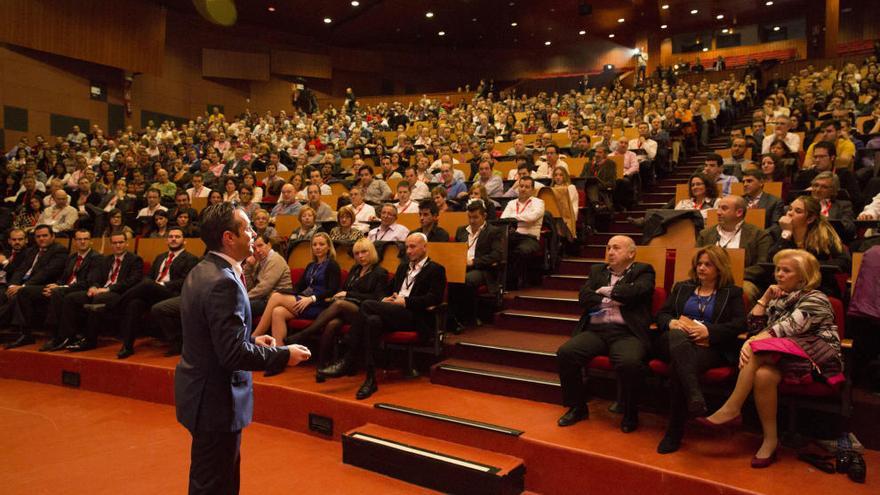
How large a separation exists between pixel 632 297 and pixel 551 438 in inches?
29.6

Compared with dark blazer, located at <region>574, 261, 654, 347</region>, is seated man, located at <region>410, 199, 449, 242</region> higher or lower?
higher

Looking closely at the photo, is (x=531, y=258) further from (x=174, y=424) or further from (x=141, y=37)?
(x=141, y=37)

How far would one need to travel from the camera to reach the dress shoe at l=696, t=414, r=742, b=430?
7.50 ft

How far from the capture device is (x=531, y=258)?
434 cm

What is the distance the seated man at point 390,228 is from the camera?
422 centimetres

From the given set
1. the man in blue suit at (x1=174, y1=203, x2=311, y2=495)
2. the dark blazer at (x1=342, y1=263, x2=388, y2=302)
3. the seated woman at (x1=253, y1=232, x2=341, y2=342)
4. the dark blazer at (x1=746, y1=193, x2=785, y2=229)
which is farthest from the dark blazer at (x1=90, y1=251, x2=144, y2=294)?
the dark blazer at (x1=746, y1=193, x2=785, y2=229)

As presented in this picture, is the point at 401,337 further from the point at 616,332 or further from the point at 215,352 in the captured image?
the point at 215,352

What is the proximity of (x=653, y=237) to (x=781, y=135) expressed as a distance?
2.45m

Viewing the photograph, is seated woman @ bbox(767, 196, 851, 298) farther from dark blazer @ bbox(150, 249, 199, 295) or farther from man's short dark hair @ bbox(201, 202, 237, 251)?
dark blazer @ bbox(150, 249, 199, 295)

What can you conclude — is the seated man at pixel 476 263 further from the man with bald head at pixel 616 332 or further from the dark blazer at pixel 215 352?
the dark blazer at pixel 215 352

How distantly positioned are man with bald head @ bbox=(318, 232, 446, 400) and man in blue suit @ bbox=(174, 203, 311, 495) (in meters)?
1.53

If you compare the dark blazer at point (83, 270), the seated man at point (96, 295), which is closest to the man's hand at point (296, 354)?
the seated man at point (96, 295)

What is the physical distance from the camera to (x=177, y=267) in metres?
4.45

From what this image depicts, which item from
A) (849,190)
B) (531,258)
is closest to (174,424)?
(531,258)
